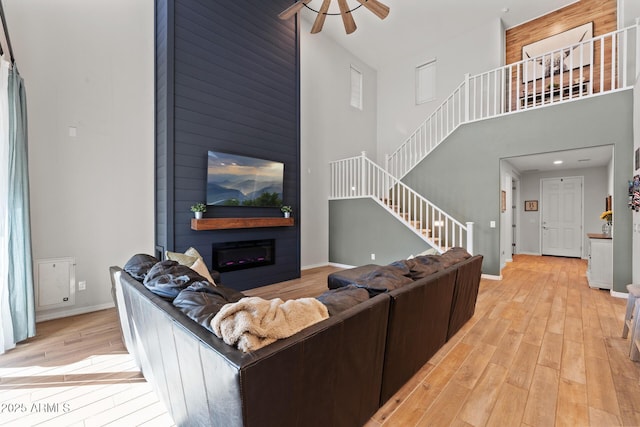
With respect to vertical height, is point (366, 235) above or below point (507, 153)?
below

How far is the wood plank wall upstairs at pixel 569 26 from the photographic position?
5738mm

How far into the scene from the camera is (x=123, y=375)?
223cm

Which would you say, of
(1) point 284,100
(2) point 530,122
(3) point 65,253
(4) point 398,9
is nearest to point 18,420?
(3) point 65,253

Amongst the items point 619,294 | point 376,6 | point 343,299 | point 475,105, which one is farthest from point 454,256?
point 475,105

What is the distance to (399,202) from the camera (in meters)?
6.47

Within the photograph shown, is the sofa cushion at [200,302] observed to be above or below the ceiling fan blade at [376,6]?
below

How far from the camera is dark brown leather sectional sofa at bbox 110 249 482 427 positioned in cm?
100

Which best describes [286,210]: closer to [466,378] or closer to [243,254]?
[243,254]

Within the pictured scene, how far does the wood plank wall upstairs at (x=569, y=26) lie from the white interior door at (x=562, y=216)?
8.90 feet

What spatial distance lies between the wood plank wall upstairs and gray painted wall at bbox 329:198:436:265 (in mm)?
3471

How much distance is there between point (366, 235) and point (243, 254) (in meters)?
2.83

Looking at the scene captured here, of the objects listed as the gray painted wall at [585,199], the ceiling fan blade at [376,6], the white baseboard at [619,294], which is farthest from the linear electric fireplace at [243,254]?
the gray painted wall at [585,199]

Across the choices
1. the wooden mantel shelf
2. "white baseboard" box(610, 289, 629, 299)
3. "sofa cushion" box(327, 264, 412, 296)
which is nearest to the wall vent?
the wooden mantel shelf

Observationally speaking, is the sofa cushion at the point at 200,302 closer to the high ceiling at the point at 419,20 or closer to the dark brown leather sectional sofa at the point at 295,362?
the dark brown leather sectional sofa at the point at 295,362
